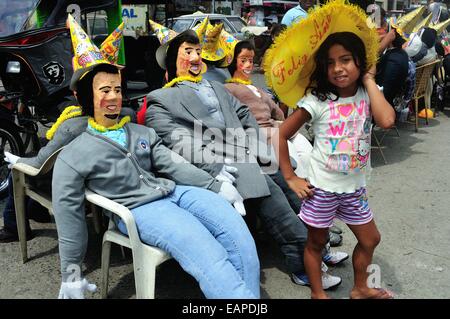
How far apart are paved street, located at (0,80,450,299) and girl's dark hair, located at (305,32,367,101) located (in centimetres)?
119

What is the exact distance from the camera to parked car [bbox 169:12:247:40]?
459 inches

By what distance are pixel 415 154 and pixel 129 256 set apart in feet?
12.5

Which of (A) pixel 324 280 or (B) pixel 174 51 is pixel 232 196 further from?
(B) pixel 174 51

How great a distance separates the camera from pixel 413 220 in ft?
11.6

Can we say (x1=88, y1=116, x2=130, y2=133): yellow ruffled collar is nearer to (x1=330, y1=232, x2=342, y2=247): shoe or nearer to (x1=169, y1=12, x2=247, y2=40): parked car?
(x1=330, y1=232, x2=342, y2=247): shoe

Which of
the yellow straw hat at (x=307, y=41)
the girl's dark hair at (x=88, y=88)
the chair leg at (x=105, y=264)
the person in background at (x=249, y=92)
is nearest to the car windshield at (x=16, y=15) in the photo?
the person in background at (x=249, y=92)

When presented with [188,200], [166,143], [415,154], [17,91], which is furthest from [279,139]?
[415,154]

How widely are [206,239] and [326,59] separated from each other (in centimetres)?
105

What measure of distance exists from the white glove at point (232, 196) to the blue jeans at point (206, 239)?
7 centimetres

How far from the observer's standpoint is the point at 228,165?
9.04 ft

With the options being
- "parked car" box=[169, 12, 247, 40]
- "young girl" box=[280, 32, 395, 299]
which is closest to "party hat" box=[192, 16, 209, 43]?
"young girl" box=[280, 32, 395, 299]

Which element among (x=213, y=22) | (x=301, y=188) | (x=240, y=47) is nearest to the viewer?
(x=301, y=188)

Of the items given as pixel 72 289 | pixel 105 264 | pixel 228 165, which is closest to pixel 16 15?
pixel 228 165

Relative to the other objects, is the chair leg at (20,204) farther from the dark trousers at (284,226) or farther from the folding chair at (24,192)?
the dark trousers at (284,226)
